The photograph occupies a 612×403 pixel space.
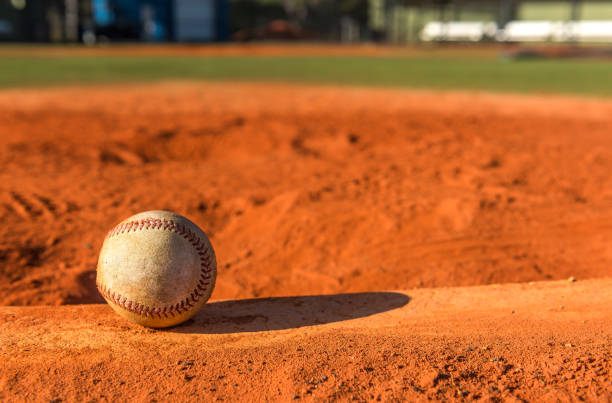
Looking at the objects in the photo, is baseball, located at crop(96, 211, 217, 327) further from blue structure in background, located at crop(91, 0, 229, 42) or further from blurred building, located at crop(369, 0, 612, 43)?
blurred building, located at crop(369, 0, 612, 43)

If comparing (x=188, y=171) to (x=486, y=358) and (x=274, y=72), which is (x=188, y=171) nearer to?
(x=486, y=358)

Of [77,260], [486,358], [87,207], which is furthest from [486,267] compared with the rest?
[87,207]

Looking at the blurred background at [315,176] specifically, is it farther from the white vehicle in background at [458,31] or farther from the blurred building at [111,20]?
the white vehicle in background at [458,31]

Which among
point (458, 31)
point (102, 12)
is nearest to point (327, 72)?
point (102, 12)

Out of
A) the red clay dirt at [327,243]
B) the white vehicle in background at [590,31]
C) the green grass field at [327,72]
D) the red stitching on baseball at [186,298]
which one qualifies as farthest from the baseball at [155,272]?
the white vehicle in background at [590,31]

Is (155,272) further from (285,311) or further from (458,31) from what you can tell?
(458,31)
